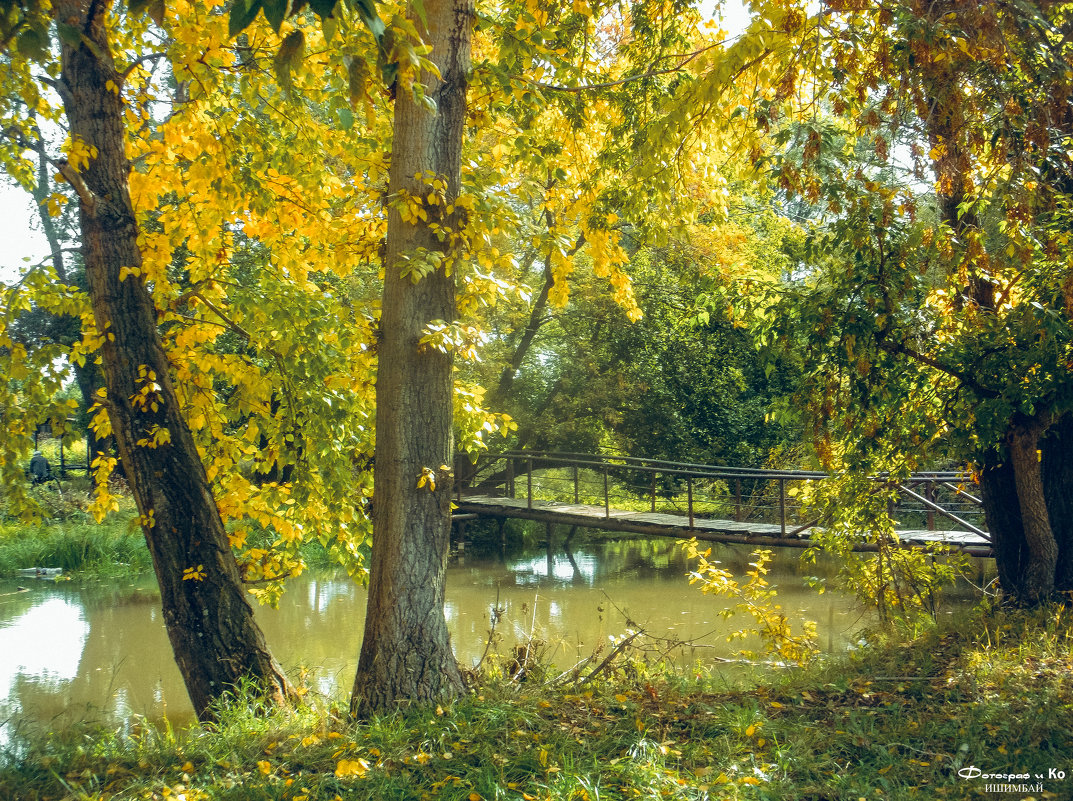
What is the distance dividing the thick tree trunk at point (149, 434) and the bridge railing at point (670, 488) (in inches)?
272

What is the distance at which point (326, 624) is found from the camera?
31.8ft

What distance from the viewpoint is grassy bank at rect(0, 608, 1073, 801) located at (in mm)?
3111

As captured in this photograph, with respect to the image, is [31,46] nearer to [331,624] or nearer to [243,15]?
[243,15]

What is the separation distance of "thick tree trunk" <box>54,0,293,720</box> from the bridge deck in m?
6.58

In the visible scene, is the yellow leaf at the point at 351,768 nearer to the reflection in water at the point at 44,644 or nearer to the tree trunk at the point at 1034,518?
the tree trunk at the point at 1034,518

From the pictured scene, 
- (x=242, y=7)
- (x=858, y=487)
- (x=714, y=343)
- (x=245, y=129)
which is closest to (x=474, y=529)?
(x=714, y=343)

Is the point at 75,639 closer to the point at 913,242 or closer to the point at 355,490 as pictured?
the point at 355,490

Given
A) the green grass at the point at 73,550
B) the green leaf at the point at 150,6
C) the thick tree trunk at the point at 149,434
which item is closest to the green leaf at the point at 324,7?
the green leaf at the point at 150,6

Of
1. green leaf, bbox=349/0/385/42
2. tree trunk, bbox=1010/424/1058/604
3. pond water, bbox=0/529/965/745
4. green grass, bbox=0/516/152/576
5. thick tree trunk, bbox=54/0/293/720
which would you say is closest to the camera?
green leaf, bbox=349/0/385/42

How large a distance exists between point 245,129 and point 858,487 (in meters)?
5.06

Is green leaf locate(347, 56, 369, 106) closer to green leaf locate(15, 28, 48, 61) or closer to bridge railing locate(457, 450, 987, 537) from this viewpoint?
green leaf locate(15, 28, 48, 61)

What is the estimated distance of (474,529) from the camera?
15008mm

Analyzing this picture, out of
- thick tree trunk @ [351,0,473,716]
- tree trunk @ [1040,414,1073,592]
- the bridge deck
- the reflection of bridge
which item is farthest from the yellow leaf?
the bridge deck

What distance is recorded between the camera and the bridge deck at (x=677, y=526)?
29.8ft
